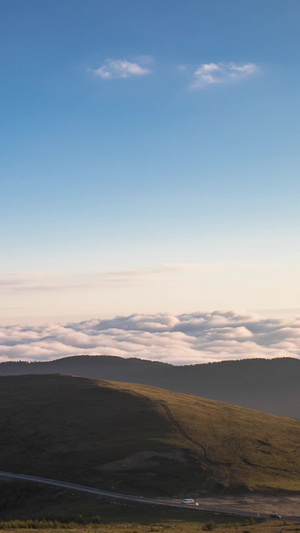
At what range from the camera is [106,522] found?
5188cm

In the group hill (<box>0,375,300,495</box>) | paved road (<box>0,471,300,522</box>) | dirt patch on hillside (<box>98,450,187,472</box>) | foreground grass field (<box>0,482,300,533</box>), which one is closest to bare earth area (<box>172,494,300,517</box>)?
paved road (<box>0,471,300,522</box>)

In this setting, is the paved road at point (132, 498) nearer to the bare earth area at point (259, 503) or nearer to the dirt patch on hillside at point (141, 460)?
the bare earth area at point (259, 503)

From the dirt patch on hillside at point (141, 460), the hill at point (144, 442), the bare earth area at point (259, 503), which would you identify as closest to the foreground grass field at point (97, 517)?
the bare earth area at point (259, 503)

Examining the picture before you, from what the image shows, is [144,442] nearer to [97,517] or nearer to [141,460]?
[141,460]

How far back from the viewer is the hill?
7662 cm

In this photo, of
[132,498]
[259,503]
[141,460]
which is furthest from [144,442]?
[259,503]

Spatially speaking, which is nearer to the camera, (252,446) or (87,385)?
(252,446)

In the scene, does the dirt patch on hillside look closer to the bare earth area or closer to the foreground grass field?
the foreground grass field

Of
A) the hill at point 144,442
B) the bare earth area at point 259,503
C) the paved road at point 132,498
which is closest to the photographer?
the paved road at point 132,498

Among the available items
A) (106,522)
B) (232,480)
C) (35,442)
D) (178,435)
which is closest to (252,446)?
(178,435)

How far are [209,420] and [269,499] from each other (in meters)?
41.5

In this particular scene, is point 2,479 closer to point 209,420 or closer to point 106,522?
point 106,522

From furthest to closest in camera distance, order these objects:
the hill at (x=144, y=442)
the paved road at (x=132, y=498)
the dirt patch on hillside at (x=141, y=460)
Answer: the dirt patch on hillside at (x=141, y=460)
the hill at (x=144, y=442)
the paved road at (x=132, y=498)

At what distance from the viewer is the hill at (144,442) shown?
251ft
